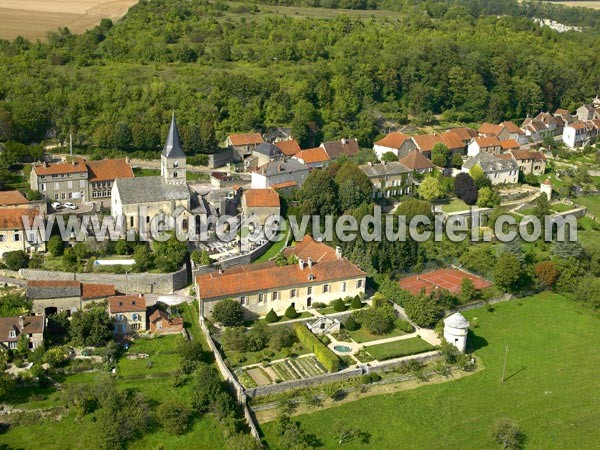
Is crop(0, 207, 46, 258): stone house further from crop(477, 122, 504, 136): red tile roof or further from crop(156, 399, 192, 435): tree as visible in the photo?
crop(477, 122, 504, 136): red tile roof

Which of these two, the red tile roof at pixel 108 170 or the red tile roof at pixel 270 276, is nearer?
the red tile roof at pixel 270 276

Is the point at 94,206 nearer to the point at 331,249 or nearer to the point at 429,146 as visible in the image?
the point at 331,249

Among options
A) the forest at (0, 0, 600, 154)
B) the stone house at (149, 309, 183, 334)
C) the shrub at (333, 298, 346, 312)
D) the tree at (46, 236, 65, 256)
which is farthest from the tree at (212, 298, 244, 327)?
the forest at (0, 0, 600, 154)

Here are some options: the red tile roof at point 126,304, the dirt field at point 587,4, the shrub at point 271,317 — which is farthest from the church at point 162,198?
the dirt field at point 587,4

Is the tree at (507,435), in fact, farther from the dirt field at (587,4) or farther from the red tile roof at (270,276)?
the dirt field at (587,4)

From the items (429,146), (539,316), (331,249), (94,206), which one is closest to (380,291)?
(331,249)
